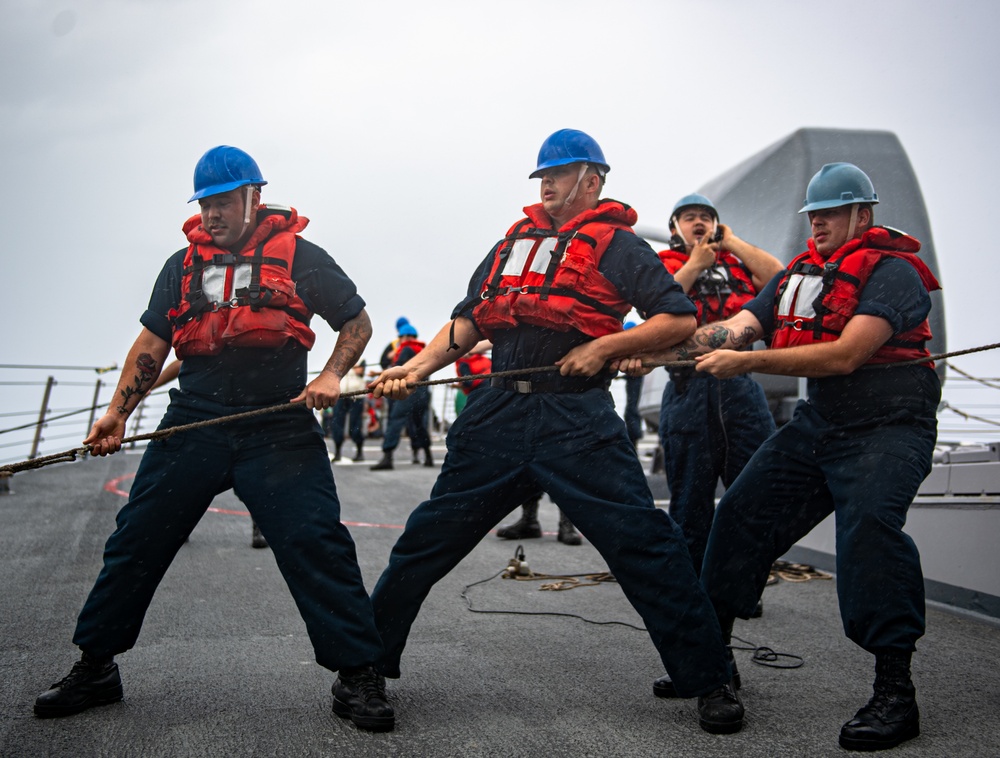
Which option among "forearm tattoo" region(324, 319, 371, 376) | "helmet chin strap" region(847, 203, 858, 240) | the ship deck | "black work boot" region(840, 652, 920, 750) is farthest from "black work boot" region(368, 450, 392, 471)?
"black work boot" region(840, 652, 920, 750)

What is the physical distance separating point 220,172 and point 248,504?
1.25 m

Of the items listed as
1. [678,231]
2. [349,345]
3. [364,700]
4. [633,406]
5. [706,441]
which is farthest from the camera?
[633,406]

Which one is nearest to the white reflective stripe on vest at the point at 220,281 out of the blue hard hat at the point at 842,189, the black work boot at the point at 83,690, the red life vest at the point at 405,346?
the black work boot at the point at 83,690

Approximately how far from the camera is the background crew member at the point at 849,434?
3203mm

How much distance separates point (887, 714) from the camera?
10.3 feet

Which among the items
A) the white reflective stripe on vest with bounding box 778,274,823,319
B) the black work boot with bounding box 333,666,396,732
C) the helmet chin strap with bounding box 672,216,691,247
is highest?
the helmet chin strap with bounding box 672,216,691,247

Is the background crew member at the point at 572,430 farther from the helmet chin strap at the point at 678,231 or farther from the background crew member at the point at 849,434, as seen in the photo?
the helmet chin strap at the point at 678,231

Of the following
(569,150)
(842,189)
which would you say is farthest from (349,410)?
(842,189)

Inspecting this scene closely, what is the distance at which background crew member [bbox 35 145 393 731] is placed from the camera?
11.1ft

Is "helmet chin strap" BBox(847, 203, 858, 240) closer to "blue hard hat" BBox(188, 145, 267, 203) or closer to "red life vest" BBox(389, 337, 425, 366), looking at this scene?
"blue hard hat" BBox(188, 145, 267, 203)

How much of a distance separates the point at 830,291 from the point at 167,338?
2569 millimetres

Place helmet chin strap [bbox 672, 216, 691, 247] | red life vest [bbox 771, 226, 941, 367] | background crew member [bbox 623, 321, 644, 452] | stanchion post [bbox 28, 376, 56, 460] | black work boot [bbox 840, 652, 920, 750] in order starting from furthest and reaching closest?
stanchion post [bbox 28, 376, 56, 460] < background crew member [bbox 623, 321, 644, 452] < helmet chin strap [bbox 672, 216, 691, 247] < red life vest [bbox 771, 226, 941, 367] < black work boot [bbox 840, 652, 920, 750]

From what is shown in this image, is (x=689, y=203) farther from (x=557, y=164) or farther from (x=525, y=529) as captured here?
(x=525, y=529)

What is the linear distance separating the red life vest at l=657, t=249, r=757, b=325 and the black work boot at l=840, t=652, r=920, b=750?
2.28 meters
